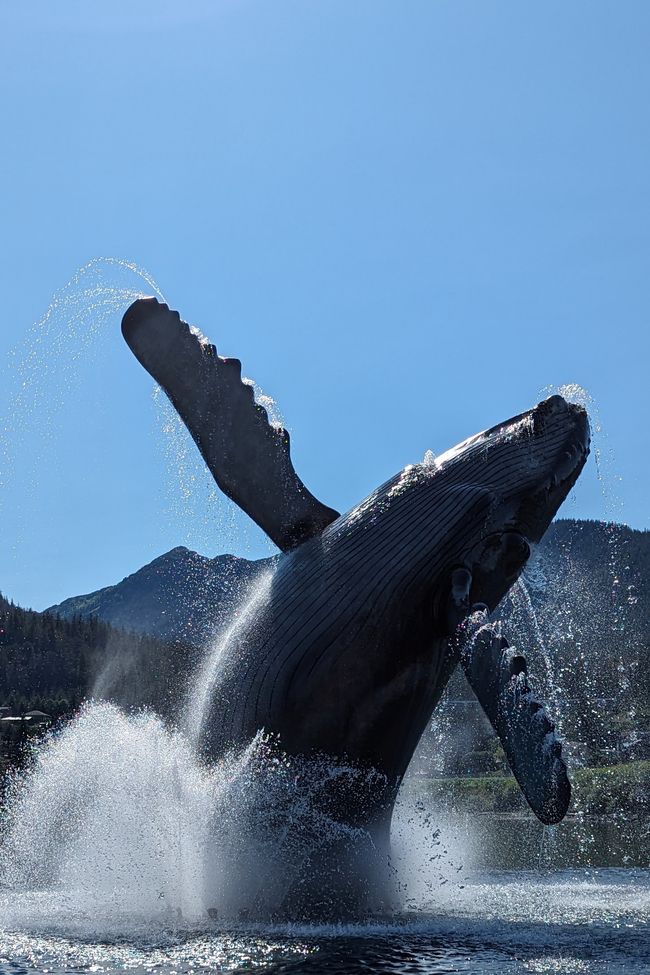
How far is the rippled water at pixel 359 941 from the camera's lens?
757 centimetres

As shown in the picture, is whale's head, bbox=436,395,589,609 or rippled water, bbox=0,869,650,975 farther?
whale's head, bbox=436,395,589,609

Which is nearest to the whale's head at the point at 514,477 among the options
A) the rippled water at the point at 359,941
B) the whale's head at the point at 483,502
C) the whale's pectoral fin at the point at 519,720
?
the whale's head at the point at 483,502

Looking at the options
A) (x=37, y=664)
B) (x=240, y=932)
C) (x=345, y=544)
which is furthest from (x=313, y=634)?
(x=37, y=664)

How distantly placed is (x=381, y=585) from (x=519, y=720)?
2118 mm

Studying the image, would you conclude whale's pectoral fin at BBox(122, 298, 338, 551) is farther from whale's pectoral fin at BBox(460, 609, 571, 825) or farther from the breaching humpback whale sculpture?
whale's pectoral fin at BBox(460, 609, 571, 825)

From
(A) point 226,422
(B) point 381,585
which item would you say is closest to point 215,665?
(B) point 381,585

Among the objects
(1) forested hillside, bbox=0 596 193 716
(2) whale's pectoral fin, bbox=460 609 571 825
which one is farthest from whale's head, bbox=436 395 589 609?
(1) forested hillside, bbox=0 596 193 716

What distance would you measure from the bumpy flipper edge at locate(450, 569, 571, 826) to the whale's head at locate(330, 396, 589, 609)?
0.43 meters

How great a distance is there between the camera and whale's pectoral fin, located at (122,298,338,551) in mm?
12703

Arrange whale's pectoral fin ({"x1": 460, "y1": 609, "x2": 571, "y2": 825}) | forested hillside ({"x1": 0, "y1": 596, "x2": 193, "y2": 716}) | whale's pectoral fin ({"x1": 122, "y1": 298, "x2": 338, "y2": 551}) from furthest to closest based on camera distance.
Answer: forested hillside ({"x1": 0, "y1": 596, "x2": 193, "y2": 716}) → whale's pectoral fin ({"x1": 122, "y1": 298, "x2": 338, "y2": 551}) → whale's pectoral fin ({"x1": 460, "y1": 609, "x2": 571, "y2": 825})

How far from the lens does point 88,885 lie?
11547 mm

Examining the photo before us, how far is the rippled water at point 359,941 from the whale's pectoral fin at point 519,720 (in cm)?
118

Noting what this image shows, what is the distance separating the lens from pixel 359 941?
341 inches

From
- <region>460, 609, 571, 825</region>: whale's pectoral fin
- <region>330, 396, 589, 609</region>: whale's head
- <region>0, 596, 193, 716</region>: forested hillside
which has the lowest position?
<region>460, 609, 571, 825</region>: whale's pectoral fin
